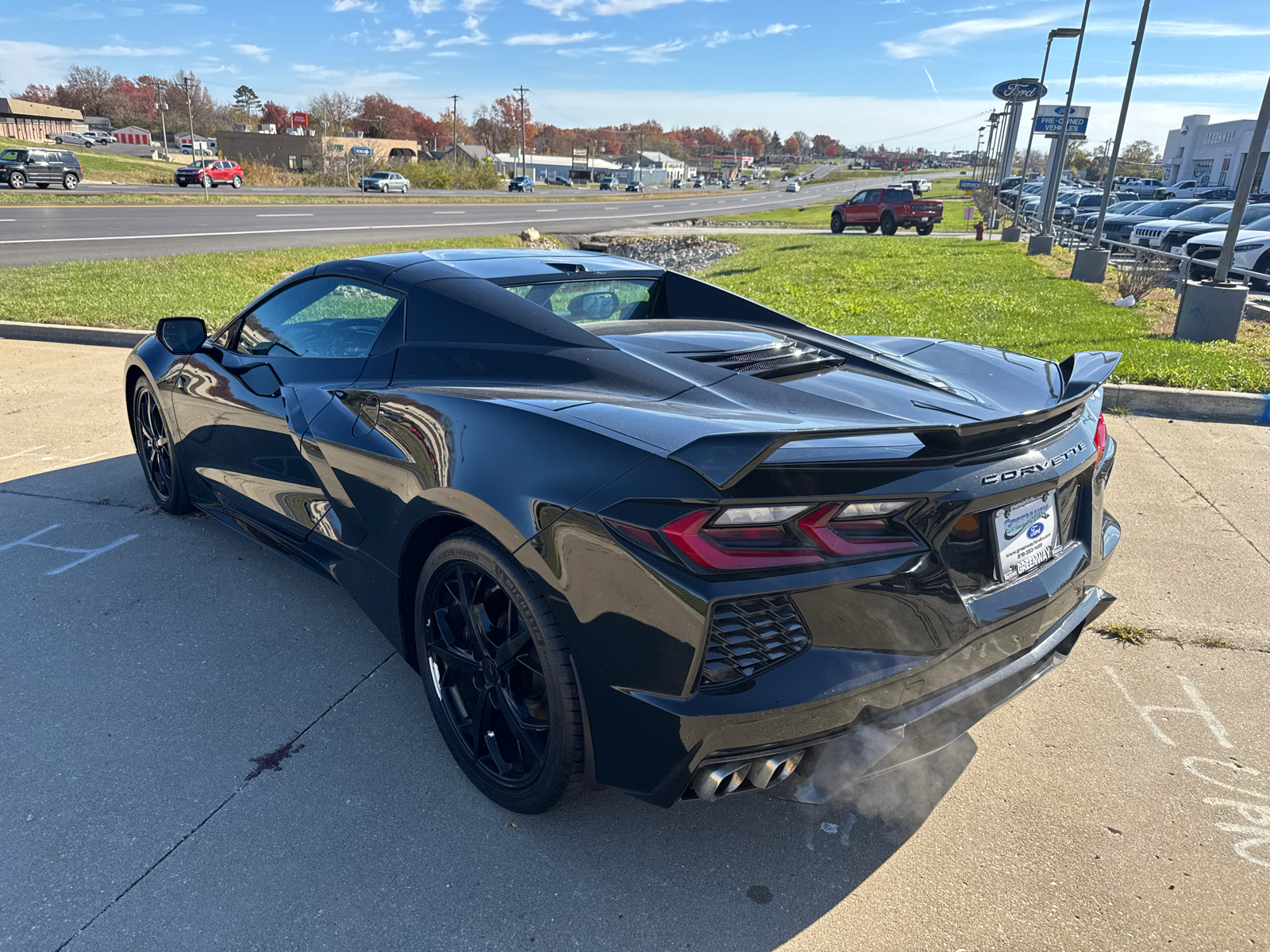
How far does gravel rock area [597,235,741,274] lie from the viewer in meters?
23.1

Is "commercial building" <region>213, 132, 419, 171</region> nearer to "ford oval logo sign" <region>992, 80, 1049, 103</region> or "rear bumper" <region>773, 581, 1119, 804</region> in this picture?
"ford oval logo sign" <region>992, 80, 1049, 103</region>

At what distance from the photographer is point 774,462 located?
6.07ft

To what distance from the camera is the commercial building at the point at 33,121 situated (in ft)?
260

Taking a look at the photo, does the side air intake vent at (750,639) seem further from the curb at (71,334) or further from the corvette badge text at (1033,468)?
the curb at (71,334)

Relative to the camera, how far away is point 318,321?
370 cm

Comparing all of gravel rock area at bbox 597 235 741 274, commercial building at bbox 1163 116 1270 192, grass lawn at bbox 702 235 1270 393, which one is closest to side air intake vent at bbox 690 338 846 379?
grass lawn at bbox 702 235 1270 393

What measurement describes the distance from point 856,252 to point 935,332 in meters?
13.2

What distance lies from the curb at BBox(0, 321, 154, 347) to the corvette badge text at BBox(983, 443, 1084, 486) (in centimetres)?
915

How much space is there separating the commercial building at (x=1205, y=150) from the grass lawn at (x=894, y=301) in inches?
3251

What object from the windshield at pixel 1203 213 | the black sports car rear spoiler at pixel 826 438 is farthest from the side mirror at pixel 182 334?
the windshield at pixel 1203 213

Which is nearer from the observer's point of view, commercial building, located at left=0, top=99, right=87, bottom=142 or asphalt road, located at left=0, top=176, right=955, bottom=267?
asphalt road, located at left=0, top=176, right=955, bottom=267

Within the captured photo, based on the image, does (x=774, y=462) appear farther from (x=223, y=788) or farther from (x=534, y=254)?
(x=534, y=254)

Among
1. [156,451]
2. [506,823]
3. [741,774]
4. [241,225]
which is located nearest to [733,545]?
[741,774]

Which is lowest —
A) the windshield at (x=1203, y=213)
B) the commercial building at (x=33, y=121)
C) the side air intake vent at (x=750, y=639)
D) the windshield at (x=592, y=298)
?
the side air intake vent at (x=750, y=639)
